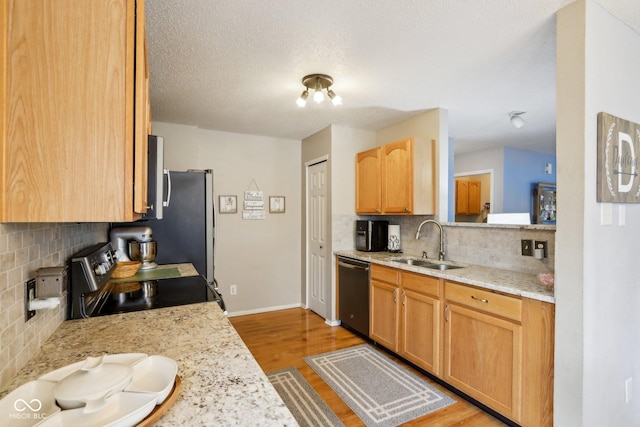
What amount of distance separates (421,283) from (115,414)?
220cm

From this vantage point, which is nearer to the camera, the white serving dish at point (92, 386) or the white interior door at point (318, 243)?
the white serving dish at point (92, 386)

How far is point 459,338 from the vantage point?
2.19m

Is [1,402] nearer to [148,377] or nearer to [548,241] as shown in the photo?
[148,377]

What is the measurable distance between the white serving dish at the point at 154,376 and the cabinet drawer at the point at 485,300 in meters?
1.84

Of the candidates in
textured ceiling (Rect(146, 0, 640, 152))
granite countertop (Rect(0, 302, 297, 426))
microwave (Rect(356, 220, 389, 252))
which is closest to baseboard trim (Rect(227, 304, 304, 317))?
microwave (Rect(356, 220, 389, 252))

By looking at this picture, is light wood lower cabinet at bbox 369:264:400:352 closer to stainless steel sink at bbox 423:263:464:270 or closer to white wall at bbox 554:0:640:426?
stainless steel sink at bbox 423:263:464:270

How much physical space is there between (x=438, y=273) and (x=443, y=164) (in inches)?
50.8

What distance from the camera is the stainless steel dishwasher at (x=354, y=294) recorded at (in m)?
3.18

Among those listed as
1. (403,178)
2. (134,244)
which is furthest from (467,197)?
(134,244)

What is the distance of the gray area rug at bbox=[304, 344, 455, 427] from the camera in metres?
2.05

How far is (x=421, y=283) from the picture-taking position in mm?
2486

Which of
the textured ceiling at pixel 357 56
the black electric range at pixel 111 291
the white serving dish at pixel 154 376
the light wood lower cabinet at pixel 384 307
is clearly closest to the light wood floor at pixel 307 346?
the light wood lower cabinet at pixel 384 307

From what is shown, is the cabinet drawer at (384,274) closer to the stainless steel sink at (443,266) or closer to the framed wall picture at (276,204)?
the stainless steel sink at (443,266)

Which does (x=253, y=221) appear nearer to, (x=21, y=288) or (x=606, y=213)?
(x=21, y=288)
